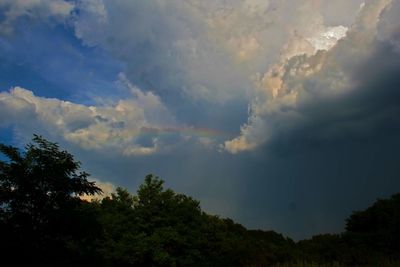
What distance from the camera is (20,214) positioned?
22.7m

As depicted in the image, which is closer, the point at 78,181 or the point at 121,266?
the point at 78,181

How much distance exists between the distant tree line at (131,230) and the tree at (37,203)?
44mm

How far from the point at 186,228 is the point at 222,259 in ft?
15.7

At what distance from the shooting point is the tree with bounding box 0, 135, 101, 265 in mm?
22047

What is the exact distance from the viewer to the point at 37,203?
23.1 meters

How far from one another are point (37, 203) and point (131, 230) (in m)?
20.6

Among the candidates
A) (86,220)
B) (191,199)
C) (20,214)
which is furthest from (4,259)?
(191,199)

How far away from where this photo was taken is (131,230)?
43.0 meters

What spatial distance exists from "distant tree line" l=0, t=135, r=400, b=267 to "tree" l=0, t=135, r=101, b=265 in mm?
44

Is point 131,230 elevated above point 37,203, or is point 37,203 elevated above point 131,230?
point 131,230

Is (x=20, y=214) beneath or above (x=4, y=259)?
above

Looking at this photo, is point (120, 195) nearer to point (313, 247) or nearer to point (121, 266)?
point (121, 266)

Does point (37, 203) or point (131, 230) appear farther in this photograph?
point (131, 230)

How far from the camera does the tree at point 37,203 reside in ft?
72.3
